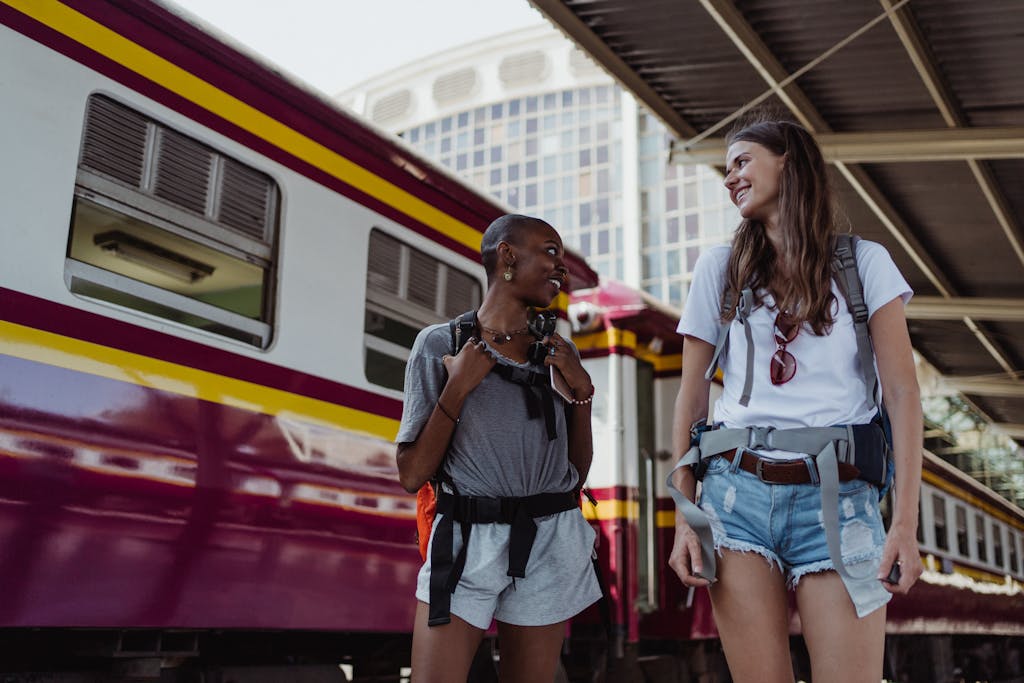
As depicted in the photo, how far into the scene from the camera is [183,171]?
4.00 meters

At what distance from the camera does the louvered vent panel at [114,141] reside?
3662mm

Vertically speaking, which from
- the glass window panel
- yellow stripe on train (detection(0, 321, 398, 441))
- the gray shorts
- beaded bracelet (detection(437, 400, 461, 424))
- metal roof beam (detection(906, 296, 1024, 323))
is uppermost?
the glass window panel

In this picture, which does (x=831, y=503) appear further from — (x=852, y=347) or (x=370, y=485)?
(x=370, y=485)

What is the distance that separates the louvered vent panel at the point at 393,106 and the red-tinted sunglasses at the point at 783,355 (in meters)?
66.5

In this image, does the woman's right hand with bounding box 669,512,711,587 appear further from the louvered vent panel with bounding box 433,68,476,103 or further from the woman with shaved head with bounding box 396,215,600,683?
the louvered vent panel with bounding box 433,68,476,103

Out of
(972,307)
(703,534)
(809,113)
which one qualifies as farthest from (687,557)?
(972,307)

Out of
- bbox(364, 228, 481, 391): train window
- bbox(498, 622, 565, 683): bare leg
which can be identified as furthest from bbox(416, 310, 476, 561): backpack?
bbox(364, 228, 481, 391): train window

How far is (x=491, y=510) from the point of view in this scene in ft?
8.14

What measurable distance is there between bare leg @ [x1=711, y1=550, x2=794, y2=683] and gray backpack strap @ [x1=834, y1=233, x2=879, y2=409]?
45cm

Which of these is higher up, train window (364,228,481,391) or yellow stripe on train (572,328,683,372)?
yellow stripe on train (572,328,683,372)

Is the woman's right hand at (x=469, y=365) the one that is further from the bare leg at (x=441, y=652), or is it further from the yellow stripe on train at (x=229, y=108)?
the yellow stripe on train at (x=229, y=108)

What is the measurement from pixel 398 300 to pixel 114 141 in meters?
1.63

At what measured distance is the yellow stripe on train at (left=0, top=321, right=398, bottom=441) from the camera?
3316 mm

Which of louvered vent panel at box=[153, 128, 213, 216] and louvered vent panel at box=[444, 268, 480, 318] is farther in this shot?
louvered vent panel at box=[444, 268, 480, 318]
